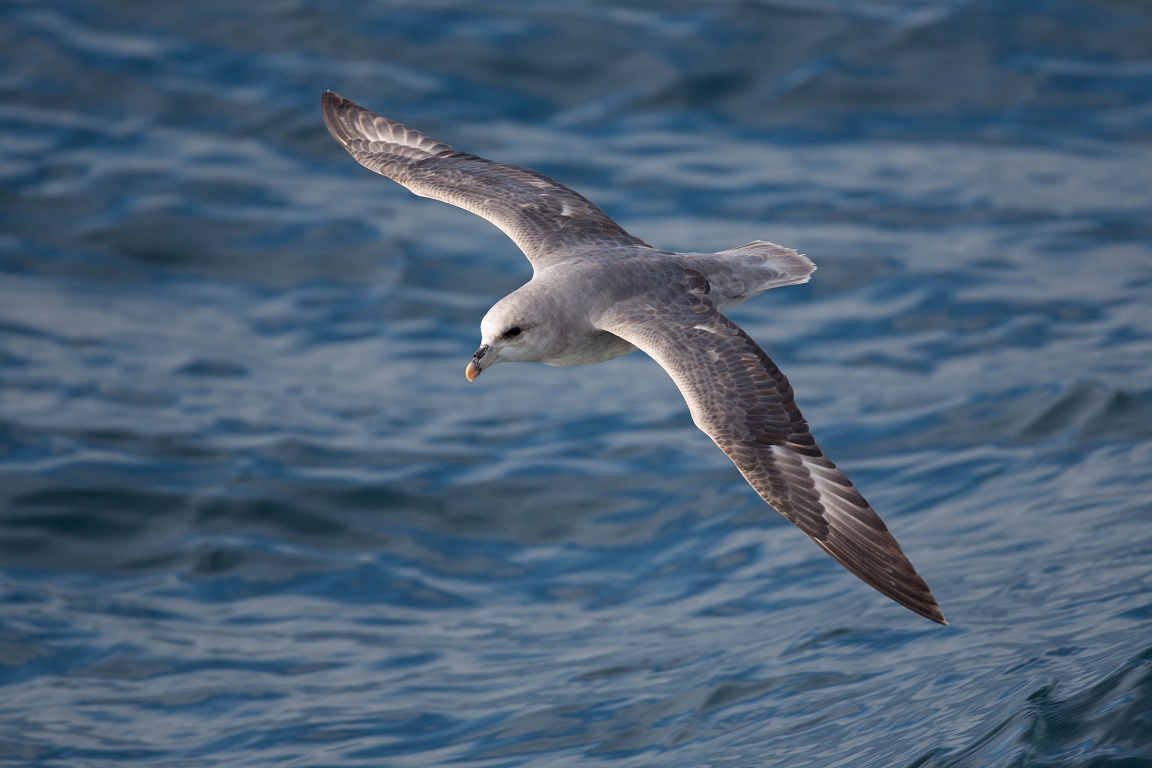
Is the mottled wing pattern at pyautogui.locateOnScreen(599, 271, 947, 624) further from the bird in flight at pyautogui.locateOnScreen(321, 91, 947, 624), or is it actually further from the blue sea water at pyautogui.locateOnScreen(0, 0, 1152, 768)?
the blue sea water at pyautogui.locateOnScreen(0, 0, 1152, 768)

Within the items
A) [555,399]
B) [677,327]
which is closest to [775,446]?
[677,327]

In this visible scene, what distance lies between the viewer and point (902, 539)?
1088 centimetres

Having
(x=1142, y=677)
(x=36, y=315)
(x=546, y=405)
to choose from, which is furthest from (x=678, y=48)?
(x=1142, y=677)

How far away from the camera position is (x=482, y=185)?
373 inches

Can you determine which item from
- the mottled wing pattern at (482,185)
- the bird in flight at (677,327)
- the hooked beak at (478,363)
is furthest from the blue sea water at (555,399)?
the mottled wing pattern at (482,185)

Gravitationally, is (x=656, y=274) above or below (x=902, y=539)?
above

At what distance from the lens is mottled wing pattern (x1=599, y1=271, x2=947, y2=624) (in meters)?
7.14

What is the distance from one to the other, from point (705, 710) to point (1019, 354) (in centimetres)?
569

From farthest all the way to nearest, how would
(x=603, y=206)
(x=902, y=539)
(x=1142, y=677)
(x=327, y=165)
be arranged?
(x=327, y=165) < (x=603, y=206) < (x=902, y=539) < (x=1142, y=677)

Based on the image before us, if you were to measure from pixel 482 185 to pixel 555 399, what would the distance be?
14.4 ft

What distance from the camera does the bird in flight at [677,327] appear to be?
23.9 feet

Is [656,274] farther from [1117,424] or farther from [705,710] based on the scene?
[1117,424]

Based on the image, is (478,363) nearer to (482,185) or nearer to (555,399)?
(482,185)

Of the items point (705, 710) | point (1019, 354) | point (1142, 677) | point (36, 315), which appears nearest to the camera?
point (1142, 677)
